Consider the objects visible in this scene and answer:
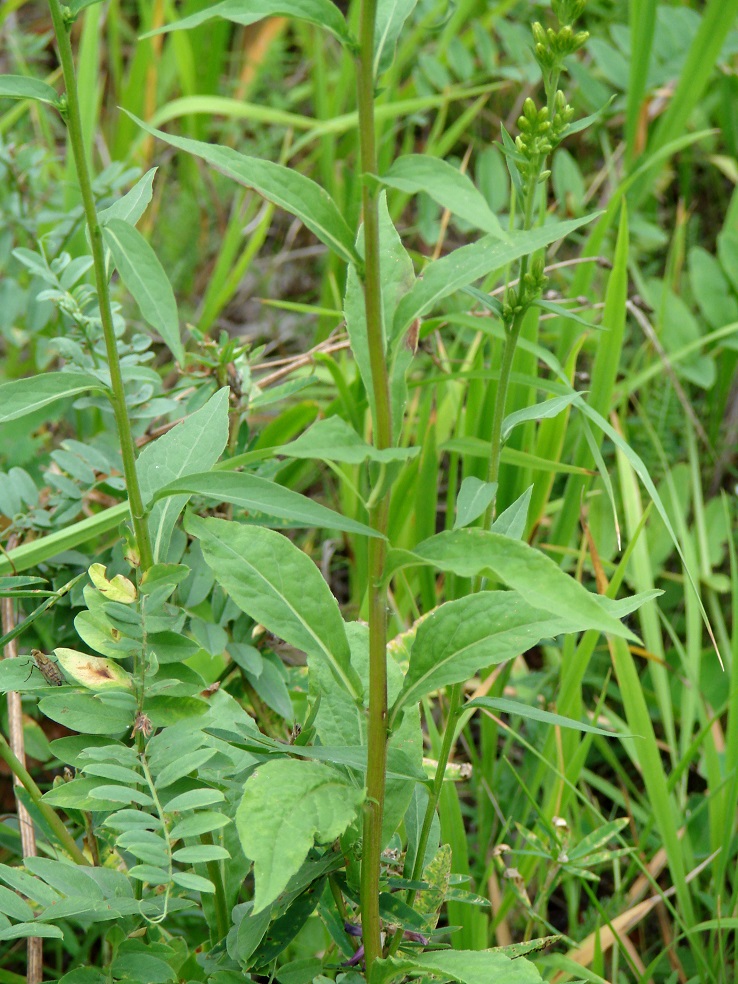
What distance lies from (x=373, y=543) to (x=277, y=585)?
82 millimetres

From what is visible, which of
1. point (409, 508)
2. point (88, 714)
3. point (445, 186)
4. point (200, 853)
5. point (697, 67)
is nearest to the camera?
point (445, 186)

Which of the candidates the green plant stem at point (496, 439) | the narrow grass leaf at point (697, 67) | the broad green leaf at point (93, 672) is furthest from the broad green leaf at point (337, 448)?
the narrow grass leaf at point (697, 67)

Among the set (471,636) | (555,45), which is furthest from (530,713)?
(555,45)

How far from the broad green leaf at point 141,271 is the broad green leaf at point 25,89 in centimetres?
11

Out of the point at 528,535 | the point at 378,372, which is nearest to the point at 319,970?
the point at 378,372

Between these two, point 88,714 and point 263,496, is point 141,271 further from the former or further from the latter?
point 88,714

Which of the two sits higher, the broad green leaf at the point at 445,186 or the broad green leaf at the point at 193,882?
the broad green leaf at the point at 445,186

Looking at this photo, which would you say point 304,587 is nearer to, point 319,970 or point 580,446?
point 319,970

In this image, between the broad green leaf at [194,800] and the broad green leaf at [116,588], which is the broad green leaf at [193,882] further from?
the broad green leaf at [116,588]

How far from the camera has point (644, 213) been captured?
6.98 ft

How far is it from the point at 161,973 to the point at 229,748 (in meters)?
0.18

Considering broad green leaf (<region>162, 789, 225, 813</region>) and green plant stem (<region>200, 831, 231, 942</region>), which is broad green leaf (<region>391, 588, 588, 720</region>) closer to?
broad green leaf (<region>162, 789, 225, 813</region>)

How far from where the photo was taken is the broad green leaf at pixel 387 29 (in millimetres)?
642

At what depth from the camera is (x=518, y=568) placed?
608 mm
